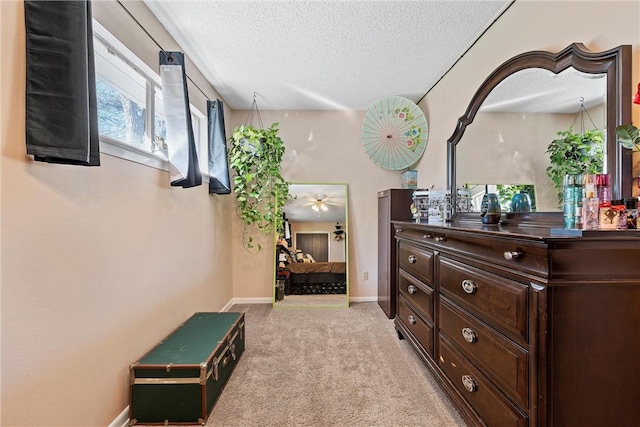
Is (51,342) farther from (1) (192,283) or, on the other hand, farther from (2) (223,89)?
(2) (223,89)

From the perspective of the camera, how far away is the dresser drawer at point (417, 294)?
1.76 m

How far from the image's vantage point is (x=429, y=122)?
2936mm

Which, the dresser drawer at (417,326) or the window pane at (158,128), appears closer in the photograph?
the dresser drawer at (417,326)

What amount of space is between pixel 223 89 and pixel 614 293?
3.21 m

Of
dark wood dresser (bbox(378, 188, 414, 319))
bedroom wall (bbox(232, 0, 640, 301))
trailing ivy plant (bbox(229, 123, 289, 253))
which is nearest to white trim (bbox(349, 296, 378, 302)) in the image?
bedroom wall (bbox(232, 0, 640, 301))

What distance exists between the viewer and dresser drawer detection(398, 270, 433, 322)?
176cm

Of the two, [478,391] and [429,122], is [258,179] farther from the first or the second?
[478,391]

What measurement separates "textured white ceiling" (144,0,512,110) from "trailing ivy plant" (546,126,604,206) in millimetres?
995

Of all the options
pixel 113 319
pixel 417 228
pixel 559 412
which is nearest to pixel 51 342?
pixel 113 319

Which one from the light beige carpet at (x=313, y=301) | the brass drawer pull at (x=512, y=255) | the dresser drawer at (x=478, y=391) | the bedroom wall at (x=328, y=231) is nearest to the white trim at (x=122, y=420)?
the dresser drawer at (x=478, y=391)

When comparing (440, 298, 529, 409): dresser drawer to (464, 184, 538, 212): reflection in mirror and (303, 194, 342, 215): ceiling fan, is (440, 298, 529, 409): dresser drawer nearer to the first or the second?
(464, 184, 538, 212): reflection in mirror

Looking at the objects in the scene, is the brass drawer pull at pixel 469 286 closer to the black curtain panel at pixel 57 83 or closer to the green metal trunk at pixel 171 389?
the green metal trunk at pixel 171 389

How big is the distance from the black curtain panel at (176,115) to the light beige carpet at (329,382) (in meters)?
1.43

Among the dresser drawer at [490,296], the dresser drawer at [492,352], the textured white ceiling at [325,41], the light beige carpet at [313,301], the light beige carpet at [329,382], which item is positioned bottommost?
the light beige carpet at [329,382]
